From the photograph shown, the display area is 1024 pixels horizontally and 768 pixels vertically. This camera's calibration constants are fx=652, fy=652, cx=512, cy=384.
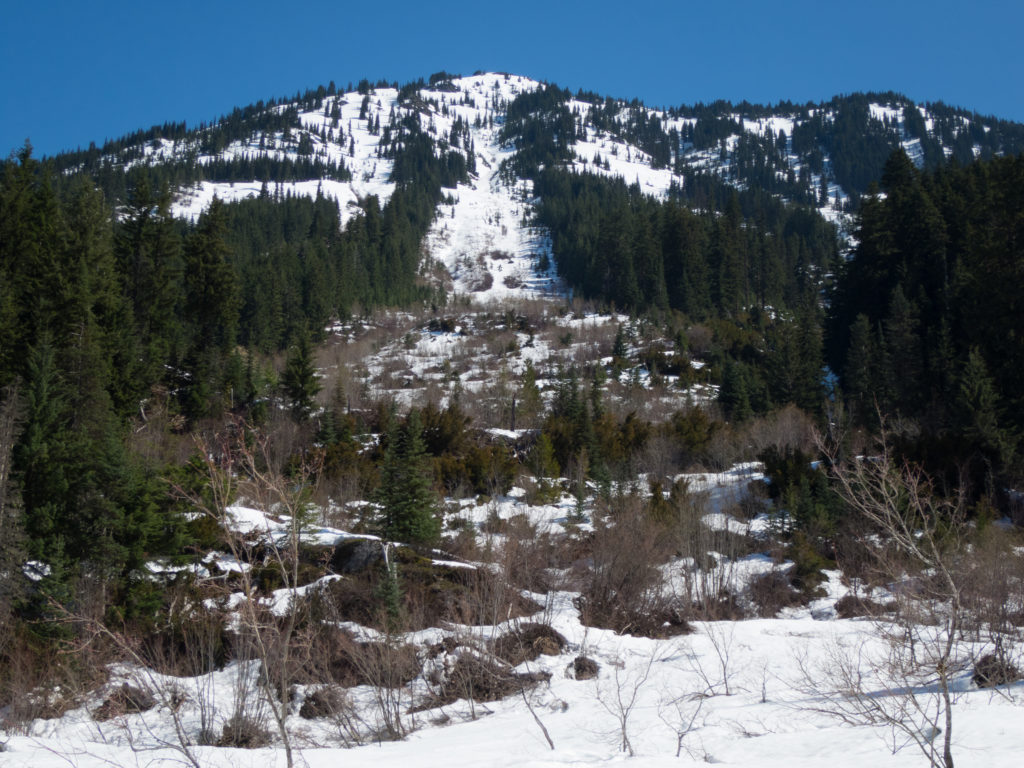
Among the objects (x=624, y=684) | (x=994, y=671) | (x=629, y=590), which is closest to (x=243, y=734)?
(x=624, y=684)

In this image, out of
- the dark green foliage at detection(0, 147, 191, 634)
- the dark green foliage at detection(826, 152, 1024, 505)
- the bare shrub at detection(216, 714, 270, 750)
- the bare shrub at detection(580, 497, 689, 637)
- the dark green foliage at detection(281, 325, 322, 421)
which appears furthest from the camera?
the dark green foliage at detection(281, 325, 322, 421)

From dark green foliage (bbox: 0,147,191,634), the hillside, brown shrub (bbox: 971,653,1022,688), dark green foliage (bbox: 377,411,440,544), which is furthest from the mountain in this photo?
brown shrub (bbox: 971,653,1022,688)

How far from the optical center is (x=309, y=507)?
22.1 metres

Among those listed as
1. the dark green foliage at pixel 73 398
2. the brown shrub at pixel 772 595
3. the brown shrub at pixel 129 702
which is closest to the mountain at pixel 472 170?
the dark green foliage at pixel 73 398

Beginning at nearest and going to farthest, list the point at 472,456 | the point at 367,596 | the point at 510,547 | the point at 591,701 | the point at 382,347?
the point at 591,701 → the point at 367,596 → the point at 510,547 → the point at 472,456 → the point at 382,347

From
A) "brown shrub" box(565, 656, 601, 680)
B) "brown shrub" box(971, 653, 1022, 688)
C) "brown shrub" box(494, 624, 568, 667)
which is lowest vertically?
"brown shrub" box(565, 656, 601, 680)

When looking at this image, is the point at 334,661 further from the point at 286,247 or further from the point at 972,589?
the point at 286,247

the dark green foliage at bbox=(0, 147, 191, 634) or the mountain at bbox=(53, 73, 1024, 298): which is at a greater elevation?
the mountain at bbox=(53, 73, 1024, 298)

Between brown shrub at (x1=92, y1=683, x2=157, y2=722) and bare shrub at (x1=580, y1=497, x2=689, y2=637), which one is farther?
bare shrub at (x1=580, y1=497, x2=689, y2=637)

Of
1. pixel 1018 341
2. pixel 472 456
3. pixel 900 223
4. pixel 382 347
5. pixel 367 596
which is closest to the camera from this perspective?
pixel 367 596

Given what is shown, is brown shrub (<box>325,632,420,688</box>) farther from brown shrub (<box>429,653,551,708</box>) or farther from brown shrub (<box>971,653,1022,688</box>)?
brown shrub (<box>971,653,1022,688</box>)

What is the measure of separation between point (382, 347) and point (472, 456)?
116ft

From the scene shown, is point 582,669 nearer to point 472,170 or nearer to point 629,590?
point 629,590

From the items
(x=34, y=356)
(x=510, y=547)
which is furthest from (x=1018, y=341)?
(x=34, y=356)
